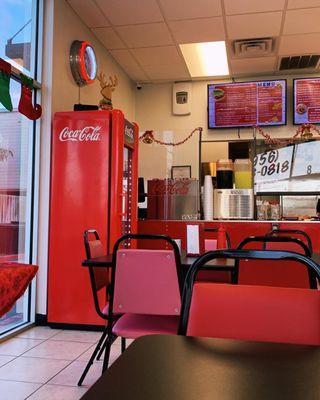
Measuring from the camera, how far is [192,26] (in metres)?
4.71

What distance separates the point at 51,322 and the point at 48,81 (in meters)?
2.29

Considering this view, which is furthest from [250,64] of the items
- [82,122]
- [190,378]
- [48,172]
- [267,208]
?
[190,378]

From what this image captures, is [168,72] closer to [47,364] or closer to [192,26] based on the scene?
[192,26]

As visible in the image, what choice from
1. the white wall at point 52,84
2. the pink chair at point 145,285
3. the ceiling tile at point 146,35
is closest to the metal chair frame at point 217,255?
the pink chair at point 145,285

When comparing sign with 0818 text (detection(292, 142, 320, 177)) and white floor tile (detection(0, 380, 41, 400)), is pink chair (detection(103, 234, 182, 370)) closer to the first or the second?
white floor tile (detection(0, 380, 41, 400))

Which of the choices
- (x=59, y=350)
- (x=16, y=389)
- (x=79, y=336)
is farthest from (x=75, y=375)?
(x=79, y=336)

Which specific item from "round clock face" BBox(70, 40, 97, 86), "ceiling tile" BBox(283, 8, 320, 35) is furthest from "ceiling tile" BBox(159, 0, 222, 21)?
"round clock face" BBox(70, 40, 97, 86)

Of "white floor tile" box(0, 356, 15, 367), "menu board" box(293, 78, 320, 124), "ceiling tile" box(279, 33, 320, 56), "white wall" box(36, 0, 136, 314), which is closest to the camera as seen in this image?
"white floor tile" box(0, 356, 15, 367)

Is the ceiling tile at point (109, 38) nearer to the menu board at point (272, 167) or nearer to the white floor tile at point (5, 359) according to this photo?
the menu board at point (272, 167)

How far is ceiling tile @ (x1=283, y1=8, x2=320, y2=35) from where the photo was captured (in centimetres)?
440

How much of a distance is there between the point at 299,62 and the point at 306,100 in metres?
0.55

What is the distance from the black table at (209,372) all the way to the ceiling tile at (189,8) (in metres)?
4.02

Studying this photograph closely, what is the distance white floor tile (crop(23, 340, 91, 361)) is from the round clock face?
2712 millimetres

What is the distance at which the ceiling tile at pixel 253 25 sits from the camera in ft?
14.8
